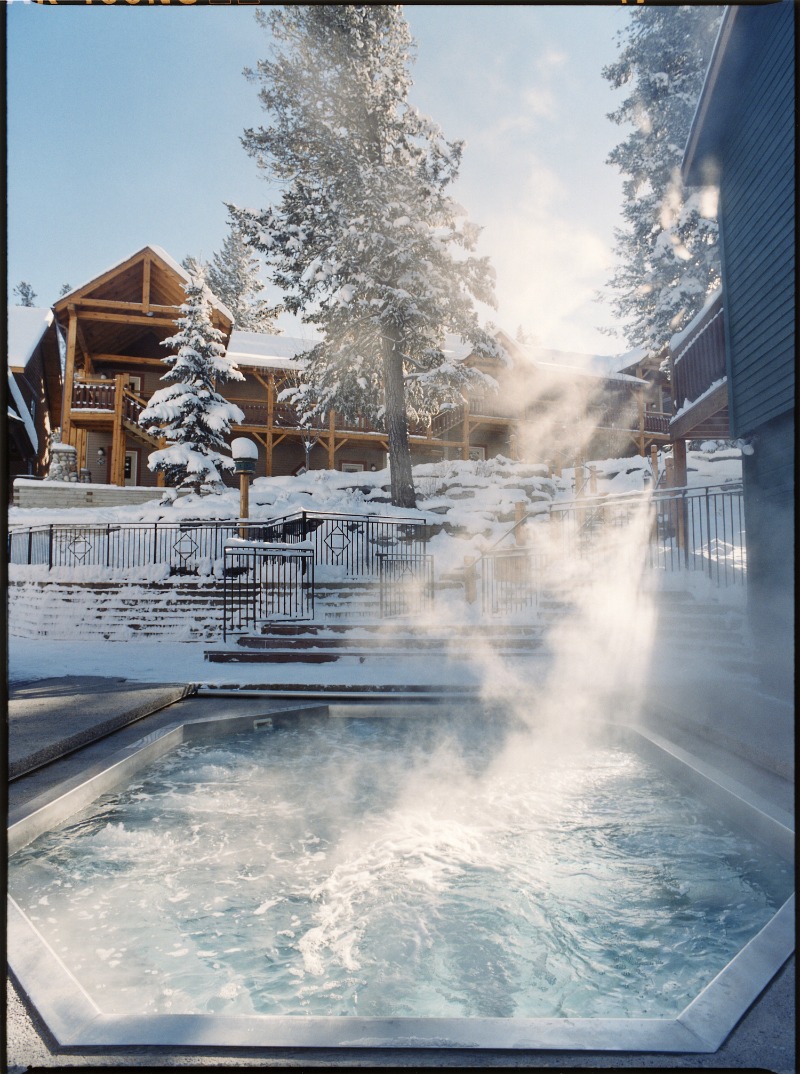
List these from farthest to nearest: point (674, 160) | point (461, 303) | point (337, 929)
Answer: point (674, 160) < point (461, 303) < point (337, 929)

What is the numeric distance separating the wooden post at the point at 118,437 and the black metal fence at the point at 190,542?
193 inches

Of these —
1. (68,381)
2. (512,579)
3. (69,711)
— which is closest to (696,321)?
(512,579)

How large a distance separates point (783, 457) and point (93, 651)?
10.9 m

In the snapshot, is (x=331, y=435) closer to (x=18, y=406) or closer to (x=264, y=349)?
(x=264, y=349)

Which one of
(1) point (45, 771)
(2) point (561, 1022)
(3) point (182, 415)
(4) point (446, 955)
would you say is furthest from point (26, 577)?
(2) point (561, 1022)

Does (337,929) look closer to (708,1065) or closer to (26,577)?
(708,1065)

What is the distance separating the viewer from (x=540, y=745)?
543 cm

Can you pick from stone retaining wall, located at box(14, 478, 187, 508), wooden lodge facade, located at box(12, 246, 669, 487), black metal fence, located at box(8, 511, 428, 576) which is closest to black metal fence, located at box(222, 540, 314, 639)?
black metal fence, located at box(8, 511, 428, 576)

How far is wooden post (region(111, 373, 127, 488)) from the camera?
776 inches

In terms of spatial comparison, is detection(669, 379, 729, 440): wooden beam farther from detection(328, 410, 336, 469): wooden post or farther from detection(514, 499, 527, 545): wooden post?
detection(328, 410, 336, 469): wooden post

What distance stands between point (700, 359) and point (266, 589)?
9.30 meters

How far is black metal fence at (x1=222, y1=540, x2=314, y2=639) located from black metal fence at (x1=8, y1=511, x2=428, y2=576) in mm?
1915

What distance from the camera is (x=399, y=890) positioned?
313cm

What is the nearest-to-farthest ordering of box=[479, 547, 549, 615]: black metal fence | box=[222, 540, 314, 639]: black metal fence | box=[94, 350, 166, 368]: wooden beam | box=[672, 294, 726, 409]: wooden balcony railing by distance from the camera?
box=[672, 294, 726, 409]: wooden balcony railing < box=[222, 540, 314, 639]: black metal fence < box=[479, 547, 549, 615]: black metal fence < box=[94, 350, 166, 368]: wooden beam
